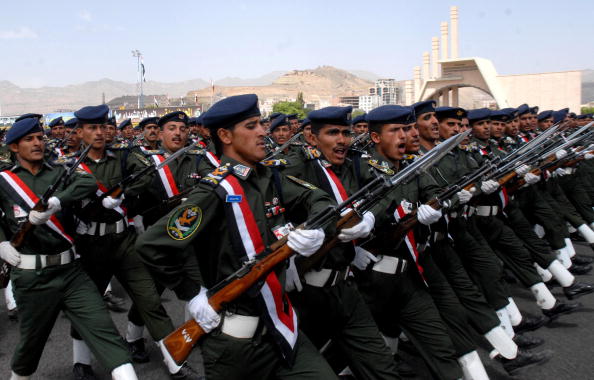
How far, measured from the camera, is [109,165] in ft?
17.7

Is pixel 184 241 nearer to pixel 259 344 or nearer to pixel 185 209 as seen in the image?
→ pixel 185 209

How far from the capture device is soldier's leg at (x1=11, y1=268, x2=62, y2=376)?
3.97 meters

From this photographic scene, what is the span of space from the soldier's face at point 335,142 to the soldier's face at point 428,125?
1.38 meters

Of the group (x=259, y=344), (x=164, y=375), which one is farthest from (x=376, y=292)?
(x=164, y=375)

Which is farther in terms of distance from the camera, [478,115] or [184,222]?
[478,115]

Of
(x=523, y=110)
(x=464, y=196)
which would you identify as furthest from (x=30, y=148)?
(x=523, y=110)

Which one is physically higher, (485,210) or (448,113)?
(448,113)

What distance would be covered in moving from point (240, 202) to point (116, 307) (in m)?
4.70

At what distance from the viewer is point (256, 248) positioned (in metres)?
2.60

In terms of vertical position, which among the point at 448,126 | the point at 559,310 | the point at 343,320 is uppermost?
the point at 448,126

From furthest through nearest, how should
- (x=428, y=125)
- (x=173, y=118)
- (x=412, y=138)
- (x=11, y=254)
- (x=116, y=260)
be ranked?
(x=173, y=118) → (x=428, y=125) → (x=116, y=260) → (x=412, y=138) → (x=11, y=254)

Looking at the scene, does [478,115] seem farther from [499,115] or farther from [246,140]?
[246,140]

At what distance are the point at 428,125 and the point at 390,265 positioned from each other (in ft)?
5.69

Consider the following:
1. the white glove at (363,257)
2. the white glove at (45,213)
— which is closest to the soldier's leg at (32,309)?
the white glove at (45,213)
